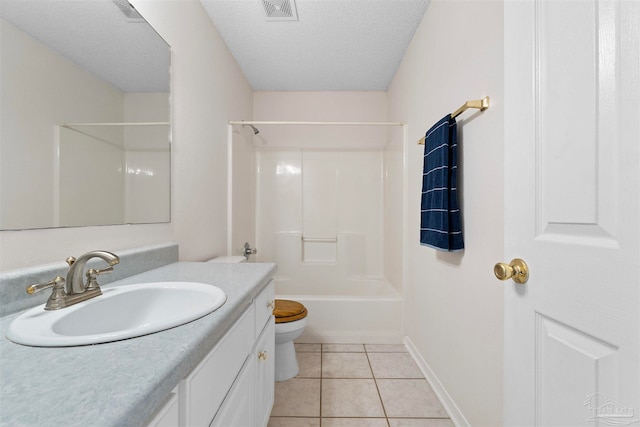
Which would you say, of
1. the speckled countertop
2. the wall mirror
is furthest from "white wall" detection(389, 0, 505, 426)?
the wall mirror

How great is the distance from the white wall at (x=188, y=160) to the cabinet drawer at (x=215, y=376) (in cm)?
59

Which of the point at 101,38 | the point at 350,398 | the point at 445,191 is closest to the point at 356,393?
the point at 350,398

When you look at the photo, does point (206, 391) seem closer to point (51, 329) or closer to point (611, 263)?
point (51, 329)

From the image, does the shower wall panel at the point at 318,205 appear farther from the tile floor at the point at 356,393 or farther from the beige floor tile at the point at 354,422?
the beige floor tile at the point at 354,422

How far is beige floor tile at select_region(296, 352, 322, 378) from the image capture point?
182 cm

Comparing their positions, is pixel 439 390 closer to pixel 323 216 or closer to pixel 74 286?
pixel 74 286

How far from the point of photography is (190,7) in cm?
163

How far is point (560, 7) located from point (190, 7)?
1.83m

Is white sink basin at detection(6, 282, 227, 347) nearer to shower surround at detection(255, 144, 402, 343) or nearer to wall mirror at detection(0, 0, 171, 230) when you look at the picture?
wall mirror at detection(0, 0, 171, 230)

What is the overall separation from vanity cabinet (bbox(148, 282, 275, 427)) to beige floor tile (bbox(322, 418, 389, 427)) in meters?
0.34

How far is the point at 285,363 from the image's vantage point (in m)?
1.79

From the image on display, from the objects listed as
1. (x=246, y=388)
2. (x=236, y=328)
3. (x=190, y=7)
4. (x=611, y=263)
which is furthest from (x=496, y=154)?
(x=190, y=7)

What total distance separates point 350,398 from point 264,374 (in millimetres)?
677

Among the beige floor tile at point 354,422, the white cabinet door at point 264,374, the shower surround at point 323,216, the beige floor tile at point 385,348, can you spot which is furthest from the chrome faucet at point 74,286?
the shower surround at point 323,216
